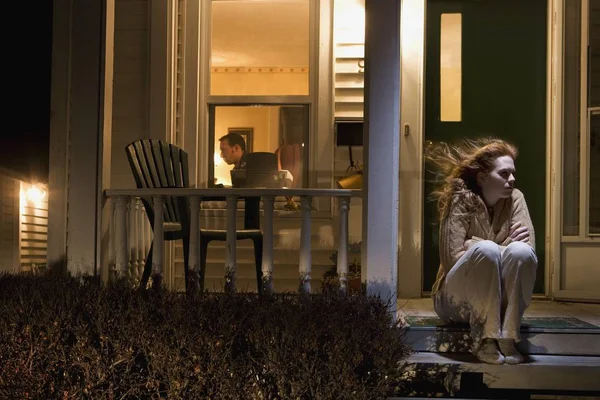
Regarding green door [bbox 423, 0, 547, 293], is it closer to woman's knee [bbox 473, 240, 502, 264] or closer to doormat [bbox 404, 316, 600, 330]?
doormat [bbox 404, 316, 600, 330]

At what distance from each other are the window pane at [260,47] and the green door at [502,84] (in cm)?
109

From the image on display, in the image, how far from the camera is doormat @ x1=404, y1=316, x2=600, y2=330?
12.4 feet

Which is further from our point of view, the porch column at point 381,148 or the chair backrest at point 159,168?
the chair backrest at point 159,168

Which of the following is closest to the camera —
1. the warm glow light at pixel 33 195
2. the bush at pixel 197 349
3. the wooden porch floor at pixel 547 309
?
the bush at pixel 197 349

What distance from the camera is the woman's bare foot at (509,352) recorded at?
3414 millimetres

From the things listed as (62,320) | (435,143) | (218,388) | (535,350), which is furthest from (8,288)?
(435,143)

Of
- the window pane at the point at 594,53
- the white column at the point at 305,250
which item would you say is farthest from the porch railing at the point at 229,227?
the window pane at the point at 594,53

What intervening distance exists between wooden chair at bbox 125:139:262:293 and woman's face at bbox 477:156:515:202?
1.46 m

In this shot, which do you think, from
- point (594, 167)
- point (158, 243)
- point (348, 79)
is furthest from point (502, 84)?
point (158, 243)

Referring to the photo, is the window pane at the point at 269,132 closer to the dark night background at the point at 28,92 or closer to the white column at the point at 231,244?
the dark night background at the point at 28,92

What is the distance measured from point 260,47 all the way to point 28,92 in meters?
1.83

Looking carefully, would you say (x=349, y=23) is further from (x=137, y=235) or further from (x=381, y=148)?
(x=137, y=235)

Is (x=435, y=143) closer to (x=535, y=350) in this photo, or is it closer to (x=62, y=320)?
(x=535, y=350)

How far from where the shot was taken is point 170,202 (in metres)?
4.50
